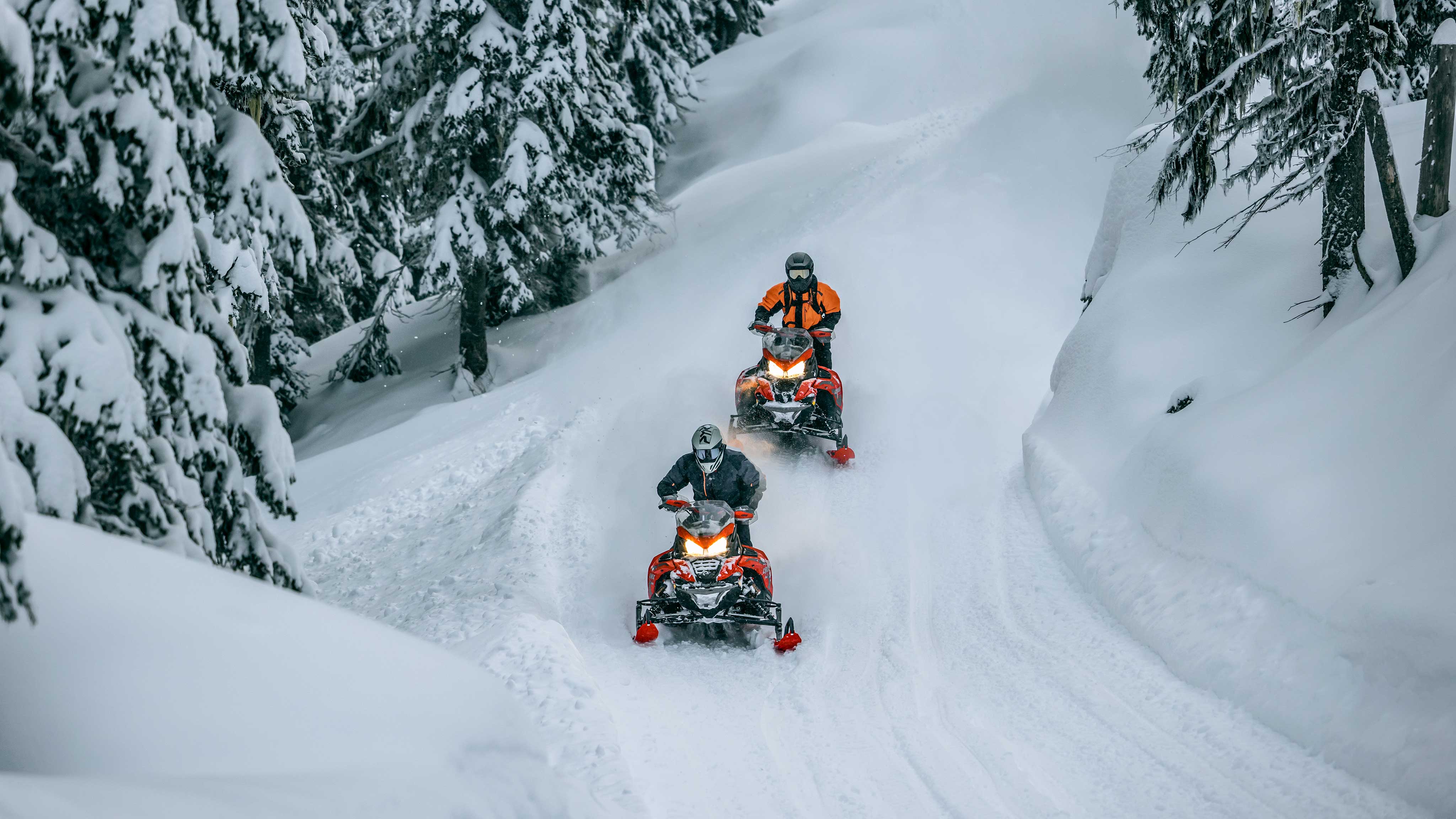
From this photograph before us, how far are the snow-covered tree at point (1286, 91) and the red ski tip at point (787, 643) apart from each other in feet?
19.1

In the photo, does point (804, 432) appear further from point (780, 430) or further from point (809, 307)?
point (809, 307)

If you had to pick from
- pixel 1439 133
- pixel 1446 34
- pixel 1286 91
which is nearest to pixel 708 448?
pixel 1286 91

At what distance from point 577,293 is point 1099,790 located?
18284mm

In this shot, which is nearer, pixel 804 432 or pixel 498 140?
pixel 804 432

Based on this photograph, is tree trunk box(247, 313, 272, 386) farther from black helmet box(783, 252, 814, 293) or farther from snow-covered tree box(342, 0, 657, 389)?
black helmet box(783, 252, 814, 293)

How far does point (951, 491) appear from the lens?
1180cm

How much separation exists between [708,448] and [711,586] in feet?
5.12

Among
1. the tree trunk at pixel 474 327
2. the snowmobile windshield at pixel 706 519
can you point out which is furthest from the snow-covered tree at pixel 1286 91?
the tree trunk at pixel 474 327

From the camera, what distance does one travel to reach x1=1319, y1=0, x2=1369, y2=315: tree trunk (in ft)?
28.5

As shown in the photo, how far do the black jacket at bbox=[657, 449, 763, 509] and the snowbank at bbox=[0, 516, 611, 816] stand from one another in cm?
476


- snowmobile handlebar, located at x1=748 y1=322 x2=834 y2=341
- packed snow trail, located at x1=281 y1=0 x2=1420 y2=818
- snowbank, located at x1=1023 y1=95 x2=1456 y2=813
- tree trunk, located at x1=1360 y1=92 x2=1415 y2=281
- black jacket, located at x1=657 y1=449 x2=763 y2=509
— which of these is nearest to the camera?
snowbank, located at x1=1023 y1=95 x2=1456 y2=813

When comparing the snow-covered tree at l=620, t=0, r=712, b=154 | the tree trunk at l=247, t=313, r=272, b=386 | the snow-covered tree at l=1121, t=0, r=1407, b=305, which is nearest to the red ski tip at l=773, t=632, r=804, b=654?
the snow-covered tree at l=1121, t=0, r=1407, b=305

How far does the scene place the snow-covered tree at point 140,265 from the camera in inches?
179

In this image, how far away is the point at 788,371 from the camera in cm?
1205
